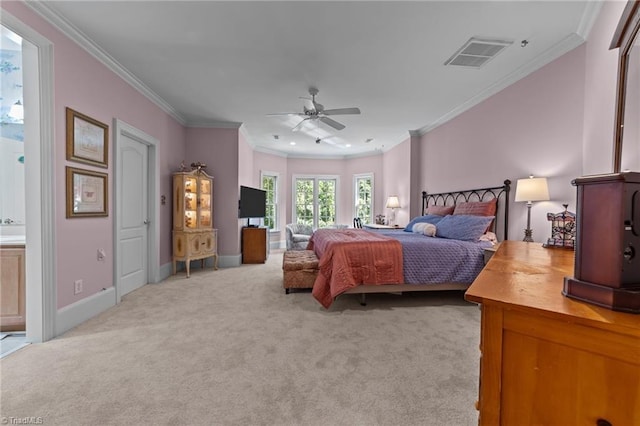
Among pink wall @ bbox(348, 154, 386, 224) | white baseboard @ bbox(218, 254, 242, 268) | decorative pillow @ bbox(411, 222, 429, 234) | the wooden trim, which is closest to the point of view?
the wooden trim

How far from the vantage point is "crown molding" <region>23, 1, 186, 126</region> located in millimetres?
2338

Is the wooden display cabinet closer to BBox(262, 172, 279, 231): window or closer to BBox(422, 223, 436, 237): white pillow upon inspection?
BBox(262, 172, 279, 231): window

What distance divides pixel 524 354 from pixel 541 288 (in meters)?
0.26

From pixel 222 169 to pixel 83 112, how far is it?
267 cm

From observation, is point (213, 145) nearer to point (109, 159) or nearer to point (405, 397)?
point (109, 159)

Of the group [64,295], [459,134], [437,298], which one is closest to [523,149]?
[459,134]

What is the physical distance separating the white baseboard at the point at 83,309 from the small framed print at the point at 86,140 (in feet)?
4.62

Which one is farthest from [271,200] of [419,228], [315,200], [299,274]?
[419,228]

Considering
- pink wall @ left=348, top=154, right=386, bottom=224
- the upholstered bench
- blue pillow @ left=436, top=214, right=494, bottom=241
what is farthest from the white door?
pink wall @ left=348, top=154, right=386, bottom=224

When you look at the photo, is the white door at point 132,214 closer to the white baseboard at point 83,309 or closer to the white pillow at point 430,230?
the white baseboard at point 83,309

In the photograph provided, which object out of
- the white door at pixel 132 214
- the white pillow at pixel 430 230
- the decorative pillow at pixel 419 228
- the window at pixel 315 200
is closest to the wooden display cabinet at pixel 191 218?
the white door at pixel 132 214

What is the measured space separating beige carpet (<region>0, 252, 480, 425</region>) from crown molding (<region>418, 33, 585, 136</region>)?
9.28 ft

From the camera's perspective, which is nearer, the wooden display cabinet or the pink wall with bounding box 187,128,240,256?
the wooden display cabinet

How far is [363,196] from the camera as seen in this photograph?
8.16m
